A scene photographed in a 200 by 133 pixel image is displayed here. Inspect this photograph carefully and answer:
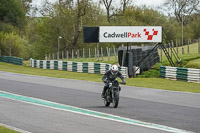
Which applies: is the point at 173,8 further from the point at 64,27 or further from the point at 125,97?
the point at 125,97

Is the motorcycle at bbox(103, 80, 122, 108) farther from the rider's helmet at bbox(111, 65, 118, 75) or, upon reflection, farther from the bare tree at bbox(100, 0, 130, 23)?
the bare tree at bbox(100, 0, 130, 23)

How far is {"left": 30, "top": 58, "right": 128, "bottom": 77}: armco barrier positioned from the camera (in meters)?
36.1

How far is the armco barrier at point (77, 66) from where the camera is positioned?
119 ft

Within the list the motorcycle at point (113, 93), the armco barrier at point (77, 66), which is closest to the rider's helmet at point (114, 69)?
the motorcycle at point (113, 93)

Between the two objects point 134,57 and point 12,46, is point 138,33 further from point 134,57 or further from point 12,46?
point 12,46

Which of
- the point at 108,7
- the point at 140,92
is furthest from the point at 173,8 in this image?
the point at 140,92

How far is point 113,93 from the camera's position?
14.3 metres

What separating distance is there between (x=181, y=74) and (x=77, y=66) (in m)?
13.9

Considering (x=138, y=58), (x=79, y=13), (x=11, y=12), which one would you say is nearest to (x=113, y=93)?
(x=138, y=58)

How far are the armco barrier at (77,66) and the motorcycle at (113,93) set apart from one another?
18.0 m

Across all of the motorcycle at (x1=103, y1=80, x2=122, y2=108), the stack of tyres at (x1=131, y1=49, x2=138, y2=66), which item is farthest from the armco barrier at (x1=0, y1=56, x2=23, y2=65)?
the motorcycle at (x1=103, y1=80, x2=122, y2=108)

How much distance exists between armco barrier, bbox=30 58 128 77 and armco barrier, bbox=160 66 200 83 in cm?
304

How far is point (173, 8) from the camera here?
10588 centimetres

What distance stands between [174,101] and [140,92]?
398 centimetres
